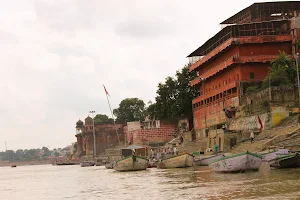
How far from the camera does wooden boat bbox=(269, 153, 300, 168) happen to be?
2683 centimetres

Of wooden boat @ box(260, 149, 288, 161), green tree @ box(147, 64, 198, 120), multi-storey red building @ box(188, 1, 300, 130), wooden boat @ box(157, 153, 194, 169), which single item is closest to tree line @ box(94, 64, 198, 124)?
green tree @ box(147, 64, 198, 120)

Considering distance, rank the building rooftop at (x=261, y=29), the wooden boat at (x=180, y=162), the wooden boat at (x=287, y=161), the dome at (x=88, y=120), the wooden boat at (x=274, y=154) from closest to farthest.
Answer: the wooden boat at (x=287, y=161), the wooden boat at (x=274, y=154), the wooden boat at (x=180, y=162), the building rooftop at (x=261, y=29), the dome at (x=88, y=120)

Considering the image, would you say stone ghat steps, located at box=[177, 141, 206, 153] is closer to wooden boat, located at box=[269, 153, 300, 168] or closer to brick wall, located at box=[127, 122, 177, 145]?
wooden boat, located at box=[269, 153, 300, 168]

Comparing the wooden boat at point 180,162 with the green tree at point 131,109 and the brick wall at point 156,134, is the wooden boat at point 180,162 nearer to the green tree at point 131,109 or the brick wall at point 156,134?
the brick wall at point 156,134

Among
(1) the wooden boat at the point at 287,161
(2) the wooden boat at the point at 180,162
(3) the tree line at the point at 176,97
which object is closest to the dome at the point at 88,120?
(3) the tree line at the point at 176,97

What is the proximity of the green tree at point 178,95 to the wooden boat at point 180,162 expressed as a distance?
34644 mm

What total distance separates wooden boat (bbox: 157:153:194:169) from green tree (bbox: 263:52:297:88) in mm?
10819

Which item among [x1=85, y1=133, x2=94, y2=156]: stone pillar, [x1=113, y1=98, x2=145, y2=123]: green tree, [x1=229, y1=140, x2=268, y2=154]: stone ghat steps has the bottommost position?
[x1=229, y1=140, x2=268, y2=154]: stone ghat steps

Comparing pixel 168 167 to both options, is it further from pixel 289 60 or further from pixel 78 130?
pixel 78 130

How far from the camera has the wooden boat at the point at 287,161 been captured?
26828 millimetres

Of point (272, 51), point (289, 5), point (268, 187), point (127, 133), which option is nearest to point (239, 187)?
point (268, 187)

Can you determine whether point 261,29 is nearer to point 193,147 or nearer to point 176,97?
point 193,147

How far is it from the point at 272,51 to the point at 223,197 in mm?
36087

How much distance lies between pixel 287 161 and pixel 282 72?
2076 cm
